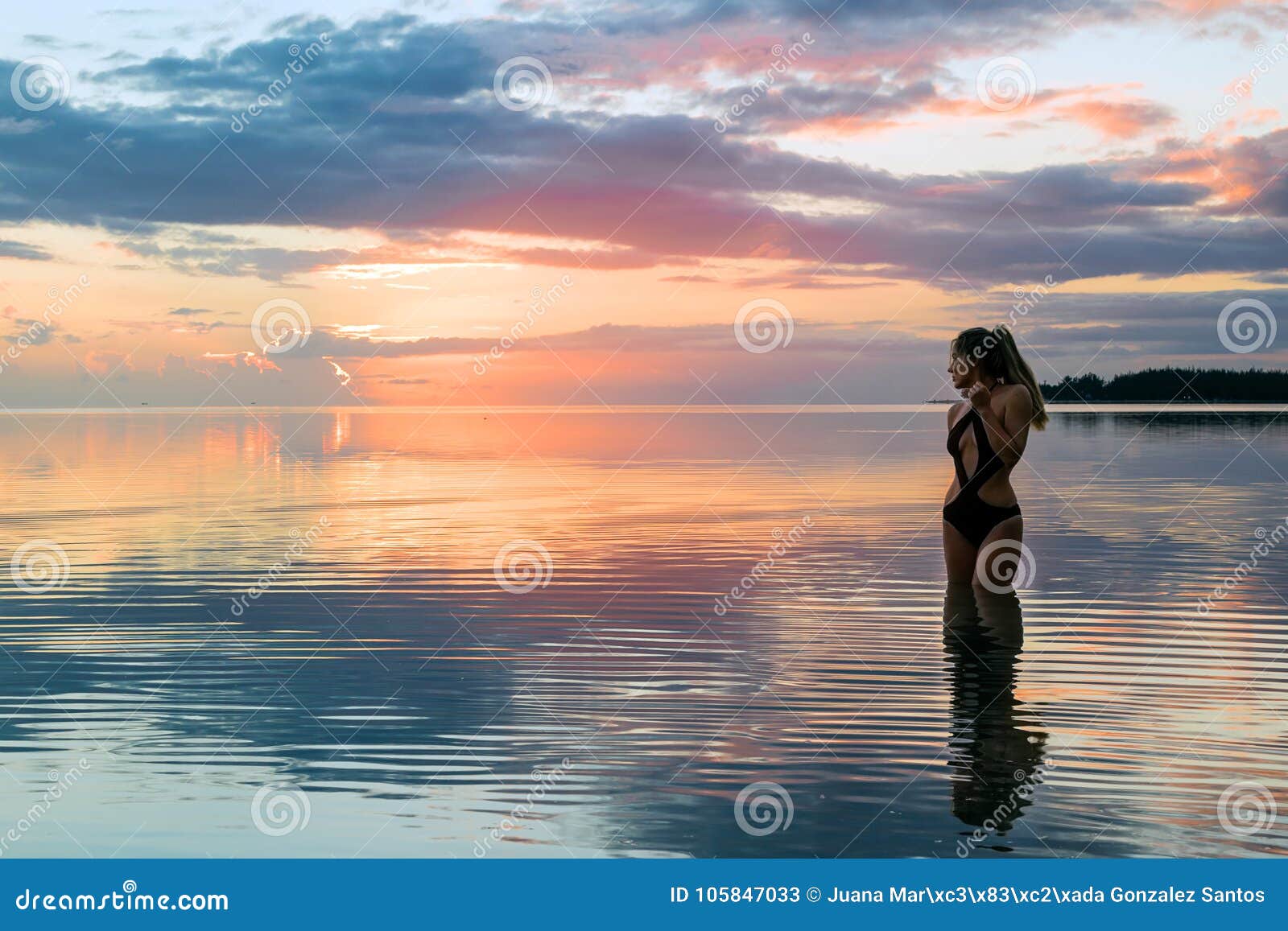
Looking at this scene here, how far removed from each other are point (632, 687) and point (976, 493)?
4033 mm

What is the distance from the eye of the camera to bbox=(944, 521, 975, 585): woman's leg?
40.6 feet

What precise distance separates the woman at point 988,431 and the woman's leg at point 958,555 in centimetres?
1

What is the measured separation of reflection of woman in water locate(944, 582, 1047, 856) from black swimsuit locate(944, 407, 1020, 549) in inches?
32.3

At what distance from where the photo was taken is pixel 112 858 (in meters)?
6.12

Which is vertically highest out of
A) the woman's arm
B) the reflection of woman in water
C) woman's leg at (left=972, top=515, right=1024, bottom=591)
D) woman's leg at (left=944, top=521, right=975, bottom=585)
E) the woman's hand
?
the woman's hand

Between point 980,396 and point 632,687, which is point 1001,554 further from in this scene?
point 632,687

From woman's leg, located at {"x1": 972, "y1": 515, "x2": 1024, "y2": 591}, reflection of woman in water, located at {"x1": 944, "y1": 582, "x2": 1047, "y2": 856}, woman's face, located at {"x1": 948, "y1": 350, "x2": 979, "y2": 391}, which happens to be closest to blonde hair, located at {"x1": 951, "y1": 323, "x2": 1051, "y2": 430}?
woman's face, located at {"x1": 948, "y1": 350, "x2": 979, "y2": 391}

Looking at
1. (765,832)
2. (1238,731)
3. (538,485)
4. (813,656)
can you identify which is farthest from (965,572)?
(538,485)

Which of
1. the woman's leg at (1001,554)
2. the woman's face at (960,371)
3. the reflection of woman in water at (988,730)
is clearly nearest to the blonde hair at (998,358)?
the woman's face at (960,371)

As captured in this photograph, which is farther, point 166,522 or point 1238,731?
point 166,522

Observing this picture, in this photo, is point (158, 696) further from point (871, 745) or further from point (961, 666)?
point (961, 666)

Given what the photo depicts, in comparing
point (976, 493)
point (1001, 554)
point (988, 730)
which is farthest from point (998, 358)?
point (988, 730)

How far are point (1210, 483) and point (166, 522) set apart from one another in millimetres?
20488

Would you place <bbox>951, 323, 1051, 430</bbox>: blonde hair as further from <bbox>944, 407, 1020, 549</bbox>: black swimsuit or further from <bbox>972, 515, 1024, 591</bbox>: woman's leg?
<bbox>972, 515, 1024, 591</bbox>: woman's leg
